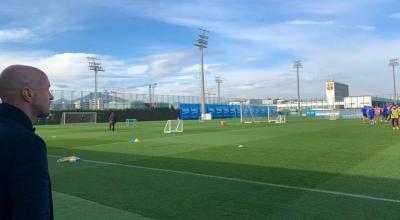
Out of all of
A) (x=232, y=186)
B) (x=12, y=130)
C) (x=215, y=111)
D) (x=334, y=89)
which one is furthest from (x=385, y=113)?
(x=334, y=89)

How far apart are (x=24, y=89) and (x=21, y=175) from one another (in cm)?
50

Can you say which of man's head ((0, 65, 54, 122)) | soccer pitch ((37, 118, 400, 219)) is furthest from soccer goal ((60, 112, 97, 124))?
man's head ((0, 65, 54, 122))

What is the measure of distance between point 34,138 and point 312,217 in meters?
4.97

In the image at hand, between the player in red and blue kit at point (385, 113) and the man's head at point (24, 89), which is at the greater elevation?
the man's head at point (24, 89)

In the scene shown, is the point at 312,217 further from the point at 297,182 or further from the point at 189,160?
the point at 189,160

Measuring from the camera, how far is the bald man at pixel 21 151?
1932 mm

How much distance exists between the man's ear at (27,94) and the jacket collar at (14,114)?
0.25 feet

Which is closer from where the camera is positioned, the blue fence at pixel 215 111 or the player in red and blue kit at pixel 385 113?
the player in red and blue kit at pixel 385 113

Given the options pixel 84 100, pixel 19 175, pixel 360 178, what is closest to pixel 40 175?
pixel 19 175

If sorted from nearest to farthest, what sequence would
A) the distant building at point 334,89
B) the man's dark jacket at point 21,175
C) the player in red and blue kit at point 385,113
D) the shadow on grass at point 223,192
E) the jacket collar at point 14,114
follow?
the man's dark jacket at point 21,175, the jacket collar at point 14,114, the shadow on grass at point 223,192, the player in red and blue kit at point 385,113, the distant building at point 334,89

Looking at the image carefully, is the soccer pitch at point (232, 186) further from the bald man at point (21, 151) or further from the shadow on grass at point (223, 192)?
the bald man at point (21, 151)

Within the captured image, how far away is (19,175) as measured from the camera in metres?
1.93

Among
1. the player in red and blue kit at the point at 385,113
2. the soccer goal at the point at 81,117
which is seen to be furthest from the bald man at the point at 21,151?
the soccer goal at the point at 81,117

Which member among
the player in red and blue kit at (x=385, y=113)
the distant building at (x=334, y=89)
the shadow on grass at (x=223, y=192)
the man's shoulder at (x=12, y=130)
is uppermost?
the distant building at (x=334, y=89)
